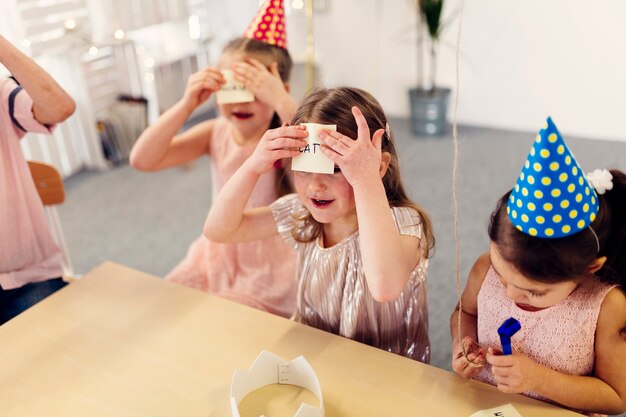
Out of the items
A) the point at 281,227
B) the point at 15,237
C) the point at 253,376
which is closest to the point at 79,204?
the point at 15,237

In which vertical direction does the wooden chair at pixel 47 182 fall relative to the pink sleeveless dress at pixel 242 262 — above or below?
above

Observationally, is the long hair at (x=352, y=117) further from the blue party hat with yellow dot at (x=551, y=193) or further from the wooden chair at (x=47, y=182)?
the wooden chair at (x=47, y=182)

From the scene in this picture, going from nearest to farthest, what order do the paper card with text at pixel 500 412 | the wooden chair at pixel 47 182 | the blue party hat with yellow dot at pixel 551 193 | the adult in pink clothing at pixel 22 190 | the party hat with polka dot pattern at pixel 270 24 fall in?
the blue party hat with yellow dot at pixel 551 193 → the paper card with text at pixel 500 412 → the adult in pink clothing at pixel 22 190 → the party hat with polka dot pattern at pixel 270 24 → the wooden chair at pixel 47 182

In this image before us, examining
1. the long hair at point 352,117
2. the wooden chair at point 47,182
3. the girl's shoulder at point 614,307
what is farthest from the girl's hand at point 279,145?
the wooden chair at point 47,182

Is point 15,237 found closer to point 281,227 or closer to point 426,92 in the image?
point 281,227

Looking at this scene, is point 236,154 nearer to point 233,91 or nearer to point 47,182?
point 233,91

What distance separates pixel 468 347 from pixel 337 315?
0.31 metres

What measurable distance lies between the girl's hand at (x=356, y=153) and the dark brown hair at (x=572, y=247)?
0.21 metres

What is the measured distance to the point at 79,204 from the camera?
296cm

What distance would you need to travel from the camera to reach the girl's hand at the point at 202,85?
1327mm

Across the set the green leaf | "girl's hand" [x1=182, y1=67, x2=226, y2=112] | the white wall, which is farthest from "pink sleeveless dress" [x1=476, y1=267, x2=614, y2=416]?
the green leaf

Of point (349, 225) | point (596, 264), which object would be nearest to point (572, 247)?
point (596, 264)

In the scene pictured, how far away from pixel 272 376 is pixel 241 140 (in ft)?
2.47

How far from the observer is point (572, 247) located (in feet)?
2.64
